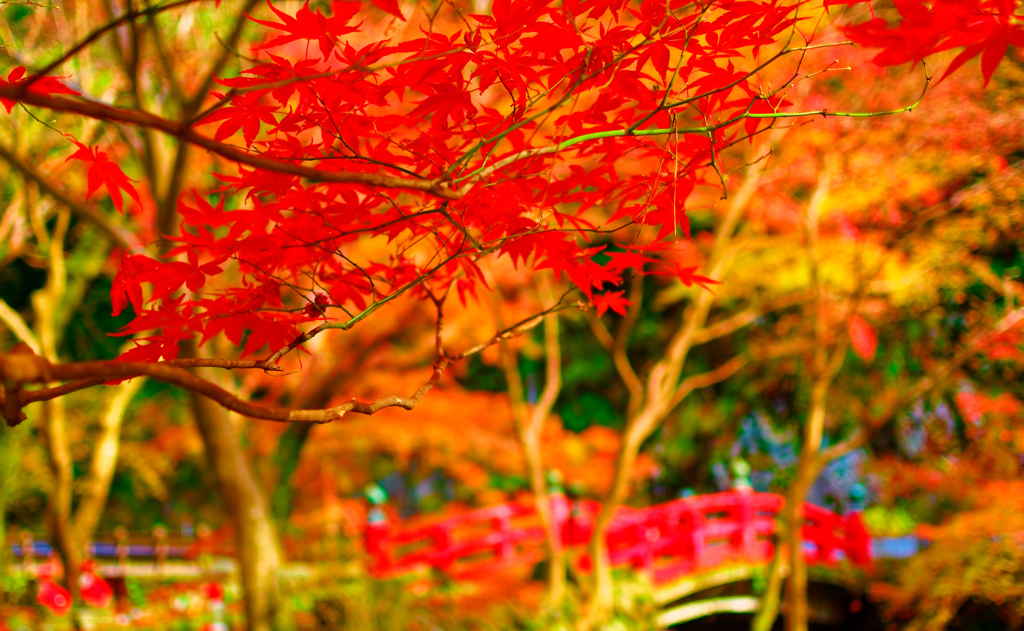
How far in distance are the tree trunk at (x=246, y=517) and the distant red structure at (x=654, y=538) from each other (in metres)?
3.04

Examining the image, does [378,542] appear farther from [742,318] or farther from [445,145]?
[445,145]

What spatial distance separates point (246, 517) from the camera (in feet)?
14.8

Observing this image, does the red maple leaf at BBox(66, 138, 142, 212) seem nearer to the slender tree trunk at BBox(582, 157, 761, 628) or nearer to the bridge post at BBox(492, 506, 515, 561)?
the slender tree trunk at BBox(582, 157, 761, 628)

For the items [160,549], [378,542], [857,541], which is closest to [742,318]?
[857,541]

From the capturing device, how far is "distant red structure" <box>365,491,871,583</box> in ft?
24.4

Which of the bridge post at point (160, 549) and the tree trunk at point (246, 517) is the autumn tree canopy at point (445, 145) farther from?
the bridge post at point (160, 549)

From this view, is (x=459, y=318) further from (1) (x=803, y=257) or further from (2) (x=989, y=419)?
(2) (x=989, y=419)

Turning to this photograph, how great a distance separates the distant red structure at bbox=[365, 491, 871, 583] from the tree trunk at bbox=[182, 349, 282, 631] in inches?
120

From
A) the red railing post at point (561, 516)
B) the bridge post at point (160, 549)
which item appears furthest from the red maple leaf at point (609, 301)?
the bridge post at point (160, 549)

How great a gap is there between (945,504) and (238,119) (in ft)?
26.3

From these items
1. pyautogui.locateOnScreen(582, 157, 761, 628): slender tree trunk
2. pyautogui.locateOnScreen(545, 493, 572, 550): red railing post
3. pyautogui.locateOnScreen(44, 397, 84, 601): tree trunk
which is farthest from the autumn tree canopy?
pyautogui.locateOnScreen(545, 493, 572, 550): red railing post

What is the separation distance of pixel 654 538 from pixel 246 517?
4615 mm

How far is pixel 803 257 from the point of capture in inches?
267

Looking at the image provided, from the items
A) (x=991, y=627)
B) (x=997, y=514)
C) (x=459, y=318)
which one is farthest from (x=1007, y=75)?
(x=459, y=318)
